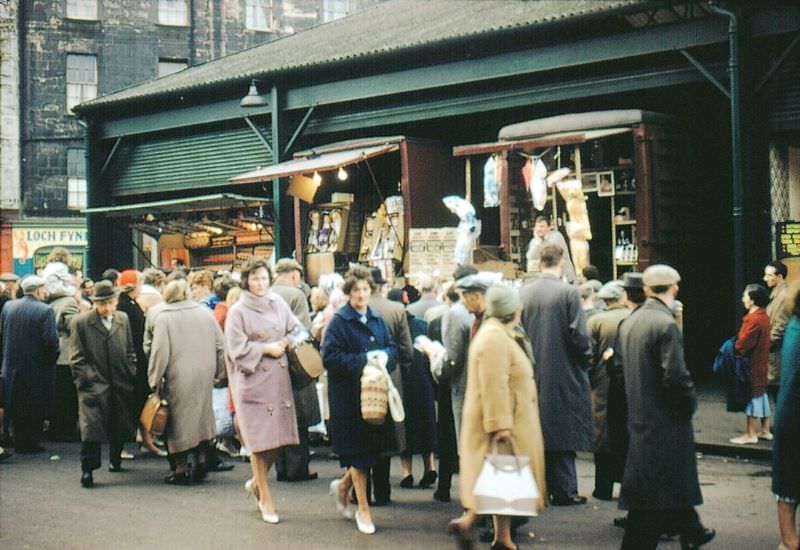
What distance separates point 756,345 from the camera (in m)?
11.1

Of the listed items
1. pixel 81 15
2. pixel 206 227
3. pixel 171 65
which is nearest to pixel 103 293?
pixel 206 227

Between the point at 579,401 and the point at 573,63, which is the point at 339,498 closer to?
the point at 579,401

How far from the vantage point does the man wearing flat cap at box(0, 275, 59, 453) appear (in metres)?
12.3

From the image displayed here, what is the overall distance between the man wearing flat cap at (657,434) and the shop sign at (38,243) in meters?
30.7

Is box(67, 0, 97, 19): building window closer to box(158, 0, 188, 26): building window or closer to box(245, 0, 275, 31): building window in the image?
box(158, 0, 188, 26): building window

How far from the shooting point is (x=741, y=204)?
13.4m

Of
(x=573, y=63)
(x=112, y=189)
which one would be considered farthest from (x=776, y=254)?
(x=112, y=189)

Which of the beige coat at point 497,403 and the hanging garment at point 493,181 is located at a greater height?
the hanging garment at point 493,181

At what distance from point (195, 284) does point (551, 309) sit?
4.92 meters

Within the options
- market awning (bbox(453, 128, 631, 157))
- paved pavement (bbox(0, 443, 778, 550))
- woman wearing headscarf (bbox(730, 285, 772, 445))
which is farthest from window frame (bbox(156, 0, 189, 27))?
woman wearing headscarf (bbox(730, 285, 772, 445))

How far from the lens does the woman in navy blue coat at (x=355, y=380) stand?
26.8 ft

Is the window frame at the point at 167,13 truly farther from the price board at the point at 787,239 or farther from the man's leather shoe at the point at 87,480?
the man's leather shoe at the point at 87,480

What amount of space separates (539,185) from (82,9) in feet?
87.3

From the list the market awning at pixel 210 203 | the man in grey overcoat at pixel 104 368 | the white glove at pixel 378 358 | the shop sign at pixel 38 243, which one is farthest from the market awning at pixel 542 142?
the shop sign at pixel 38 243
